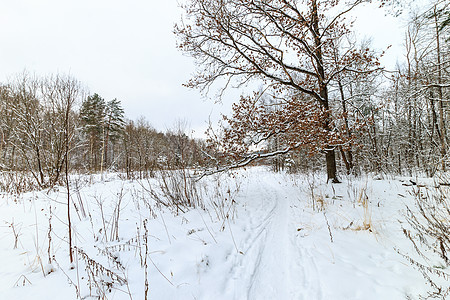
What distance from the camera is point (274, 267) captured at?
92.4 inches

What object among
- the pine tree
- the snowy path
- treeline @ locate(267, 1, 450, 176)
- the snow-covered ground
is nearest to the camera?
the snow-covered ground

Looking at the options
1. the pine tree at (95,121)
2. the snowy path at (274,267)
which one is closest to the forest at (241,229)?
the snowy path at (274,267)

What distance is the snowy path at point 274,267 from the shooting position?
6.24ft

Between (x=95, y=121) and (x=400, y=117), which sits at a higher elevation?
(x=95, y=121)

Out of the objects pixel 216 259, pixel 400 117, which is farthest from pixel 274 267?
pixel 400 117

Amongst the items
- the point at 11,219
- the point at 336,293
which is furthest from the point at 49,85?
the point at 336,293

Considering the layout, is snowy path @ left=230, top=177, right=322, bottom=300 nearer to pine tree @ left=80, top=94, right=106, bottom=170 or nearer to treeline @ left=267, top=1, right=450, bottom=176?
treeline @ left=267, top=1, right=450, bottom=176

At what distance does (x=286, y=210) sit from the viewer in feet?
16.2

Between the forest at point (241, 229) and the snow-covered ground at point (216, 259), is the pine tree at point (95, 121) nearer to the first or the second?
the forest at point (241, 229)

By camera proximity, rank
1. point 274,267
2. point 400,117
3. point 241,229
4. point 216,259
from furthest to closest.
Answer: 1. point 400,117
2. point 241,229
3. point 216,259
4. point 274,267

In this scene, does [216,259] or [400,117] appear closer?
[216,259]

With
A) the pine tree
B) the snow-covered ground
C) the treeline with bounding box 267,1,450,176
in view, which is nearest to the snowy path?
the snow-covered ground

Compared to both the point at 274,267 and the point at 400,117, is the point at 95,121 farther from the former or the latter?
the point at 400,117

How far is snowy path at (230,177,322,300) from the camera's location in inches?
74.9
